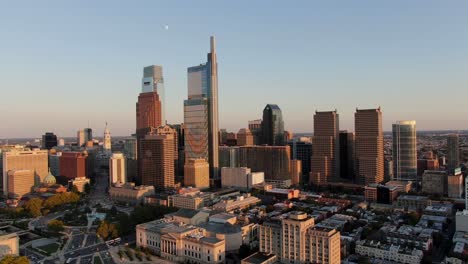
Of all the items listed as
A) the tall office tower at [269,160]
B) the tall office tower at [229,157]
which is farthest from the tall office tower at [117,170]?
the tall office tower at [269,160]

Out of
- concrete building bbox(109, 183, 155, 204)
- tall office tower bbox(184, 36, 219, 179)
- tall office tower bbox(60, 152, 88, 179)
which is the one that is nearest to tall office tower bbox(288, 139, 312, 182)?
tall office tower bbox(184, 36, 219, 179)

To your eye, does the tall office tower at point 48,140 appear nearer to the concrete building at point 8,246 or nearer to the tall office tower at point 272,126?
the tall office tower at point 272,126

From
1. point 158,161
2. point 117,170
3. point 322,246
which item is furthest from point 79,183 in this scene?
point 322,246

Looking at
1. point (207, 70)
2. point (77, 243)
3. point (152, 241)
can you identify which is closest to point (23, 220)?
point (77, 243)

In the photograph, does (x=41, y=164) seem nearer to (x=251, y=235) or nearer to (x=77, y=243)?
(x=77, y=243)

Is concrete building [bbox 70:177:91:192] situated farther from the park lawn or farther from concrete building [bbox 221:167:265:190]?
the park lawn

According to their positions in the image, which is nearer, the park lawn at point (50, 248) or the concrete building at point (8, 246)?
the concrete building at point (8, 246)

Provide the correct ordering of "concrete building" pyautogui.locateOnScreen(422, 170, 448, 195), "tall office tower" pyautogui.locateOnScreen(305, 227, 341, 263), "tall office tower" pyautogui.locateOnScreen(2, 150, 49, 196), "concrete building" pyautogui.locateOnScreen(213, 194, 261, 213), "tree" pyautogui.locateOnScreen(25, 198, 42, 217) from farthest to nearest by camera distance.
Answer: "tall office tower" pyautogui.locateOnScreen(2, 150, 49, 196)
"concrete building" pyautogui.locateOnScreen(422, 170, 448, 195)
"tree" pyautogui.locateOnScreen(25, 198, 42, 217)
"concrete building" pyautogui.locateOnScreen(213, 194, 261, 213)
"tall office tower" pyautogui.locateOnScreen(305, 227, 341, 263)
